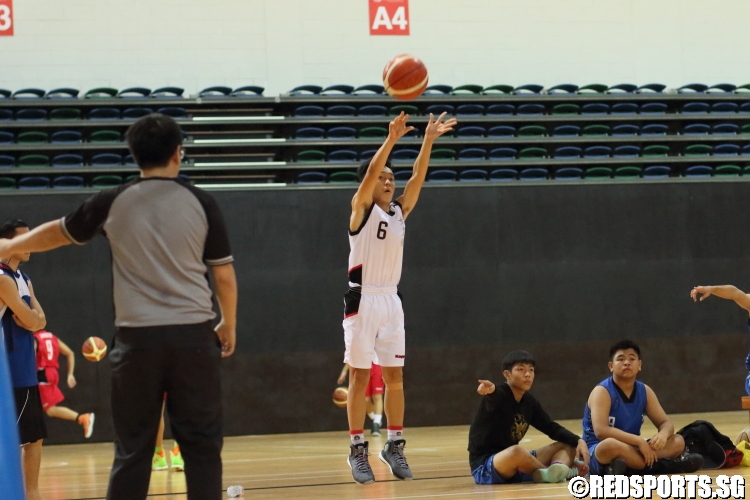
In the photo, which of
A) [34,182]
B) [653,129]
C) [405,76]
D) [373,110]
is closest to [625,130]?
[653,129]

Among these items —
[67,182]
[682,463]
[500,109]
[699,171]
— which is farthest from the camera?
[500,109]

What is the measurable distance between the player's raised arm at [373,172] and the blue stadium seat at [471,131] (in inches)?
310

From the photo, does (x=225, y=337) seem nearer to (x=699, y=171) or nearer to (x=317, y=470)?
(x=317, y=470)

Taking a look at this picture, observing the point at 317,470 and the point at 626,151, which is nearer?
the point at 317,470

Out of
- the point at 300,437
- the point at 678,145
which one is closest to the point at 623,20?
the point at 678,145

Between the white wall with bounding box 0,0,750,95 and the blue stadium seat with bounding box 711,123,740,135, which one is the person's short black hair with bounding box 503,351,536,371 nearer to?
the white wall with bounding box 0,0,750,95

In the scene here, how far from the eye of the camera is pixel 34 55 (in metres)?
14.6

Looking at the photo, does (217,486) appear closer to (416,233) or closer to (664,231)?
(416,233)

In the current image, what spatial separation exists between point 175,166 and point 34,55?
12.0 metres

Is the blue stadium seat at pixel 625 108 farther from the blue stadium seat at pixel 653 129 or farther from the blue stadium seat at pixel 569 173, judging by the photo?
the blue stadium seat at pixel 569 173

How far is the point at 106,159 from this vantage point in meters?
13.4

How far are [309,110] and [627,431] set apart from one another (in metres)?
8.77

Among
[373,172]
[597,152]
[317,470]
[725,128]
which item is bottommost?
[317,470]

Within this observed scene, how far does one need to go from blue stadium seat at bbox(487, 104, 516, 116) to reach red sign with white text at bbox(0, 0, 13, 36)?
7.22 metres
